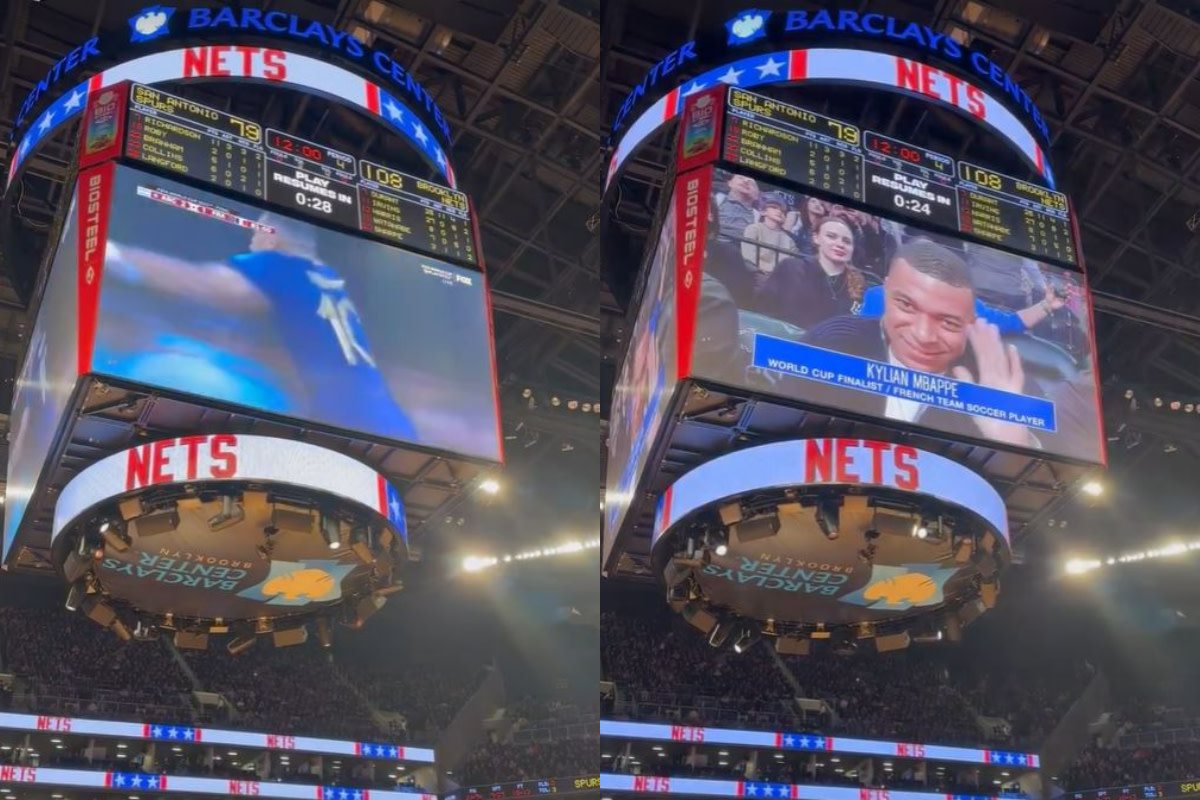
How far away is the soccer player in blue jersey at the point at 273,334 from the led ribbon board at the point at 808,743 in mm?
11903

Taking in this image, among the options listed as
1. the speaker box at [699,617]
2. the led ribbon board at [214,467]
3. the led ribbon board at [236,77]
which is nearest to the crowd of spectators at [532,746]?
the speaker box at [699,617]

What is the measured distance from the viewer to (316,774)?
23094 millimetres

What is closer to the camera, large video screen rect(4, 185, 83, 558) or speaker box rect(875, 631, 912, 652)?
large video screen rect(4, 185, 83, 558)

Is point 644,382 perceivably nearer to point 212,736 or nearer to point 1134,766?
point 212,736

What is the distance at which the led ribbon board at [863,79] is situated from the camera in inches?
428

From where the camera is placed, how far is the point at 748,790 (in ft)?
70.0

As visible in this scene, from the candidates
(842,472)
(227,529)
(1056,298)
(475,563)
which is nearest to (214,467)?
(227,529)

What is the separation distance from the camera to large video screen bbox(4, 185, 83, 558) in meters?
9.20

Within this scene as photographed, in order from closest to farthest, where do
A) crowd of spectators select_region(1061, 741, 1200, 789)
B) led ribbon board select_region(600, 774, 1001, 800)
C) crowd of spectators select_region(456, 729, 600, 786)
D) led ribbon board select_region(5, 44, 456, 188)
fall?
led ribbon board select_region(5, 44, 456, 188) < led ribbon board select_region(600, 774, 1001, 800) < crowd of spectators select_region(456, 729, 600, 786) < crowd of spectators select_region(1061, 741, 1200, 789)

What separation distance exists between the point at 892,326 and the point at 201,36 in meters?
6.33

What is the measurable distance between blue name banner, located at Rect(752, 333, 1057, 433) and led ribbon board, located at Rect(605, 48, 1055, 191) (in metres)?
2.70

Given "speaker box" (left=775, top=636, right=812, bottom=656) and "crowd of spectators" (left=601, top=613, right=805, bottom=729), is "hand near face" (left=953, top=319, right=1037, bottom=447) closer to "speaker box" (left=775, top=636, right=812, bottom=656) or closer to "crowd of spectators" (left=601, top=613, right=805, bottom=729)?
"speaker box" (left=775, top=636, right=812, bottom=656)

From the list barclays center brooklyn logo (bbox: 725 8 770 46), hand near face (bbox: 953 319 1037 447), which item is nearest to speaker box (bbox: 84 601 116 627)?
barclays center brooklyn logo (bbox: 725 8 770 46)

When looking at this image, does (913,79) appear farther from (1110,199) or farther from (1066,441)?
(1110,199)
